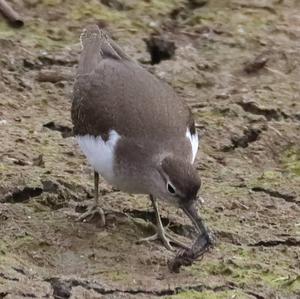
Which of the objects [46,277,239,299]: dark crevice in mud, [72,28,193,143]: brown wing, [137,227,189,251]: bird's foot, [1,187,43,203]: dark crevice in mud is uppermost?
[72,28,193,143]: brown wing

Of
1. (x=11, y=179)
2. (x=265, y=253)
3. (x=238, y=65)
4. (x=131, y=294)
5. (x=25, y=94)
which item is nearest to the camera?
(x=131, y=294)

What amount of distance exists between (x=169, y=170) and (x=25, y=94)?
2333 mm

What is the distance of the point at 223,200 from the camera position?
6.79m

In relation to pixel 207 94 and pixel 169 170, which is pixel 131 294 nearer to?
pixel 169 170

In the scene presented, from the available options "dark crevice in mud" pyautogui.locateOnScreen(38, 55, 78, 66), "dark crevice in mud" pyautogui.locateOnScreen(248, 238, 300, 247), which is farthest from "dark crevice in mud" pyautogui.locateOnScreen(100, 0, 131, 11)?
"dark crevice in mud" pyautogui.locateOnScreen(248, 238, 300, 247)

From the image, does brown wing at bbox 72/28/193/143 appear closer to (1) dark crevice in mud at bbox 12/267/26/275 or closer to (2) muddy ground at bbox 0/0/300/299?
(2) muddy ground at bbox 0/0/300/299

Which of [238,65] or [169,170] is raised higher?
[169,170]

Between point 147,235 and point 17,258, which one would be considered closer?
point 17,258

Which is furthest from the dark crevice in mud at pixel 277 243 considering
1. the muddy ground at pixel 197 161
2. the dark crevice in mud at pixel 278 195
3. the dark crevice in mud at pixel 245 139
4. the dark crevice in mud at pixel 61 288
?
the dark crevice in mud at pixel 245 139

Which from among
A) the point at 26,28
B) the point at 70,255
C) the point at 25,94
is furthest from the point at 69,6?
the point at 70,255

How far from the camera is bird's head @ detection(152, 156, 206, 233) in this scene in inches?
227

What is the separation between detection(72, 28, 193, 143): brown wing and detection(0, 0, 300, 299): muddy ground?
56cm

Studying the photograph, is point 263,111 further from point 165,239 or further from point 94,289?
point 94,289

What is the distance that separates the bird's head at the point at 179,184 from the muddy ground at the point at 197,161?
32cm
